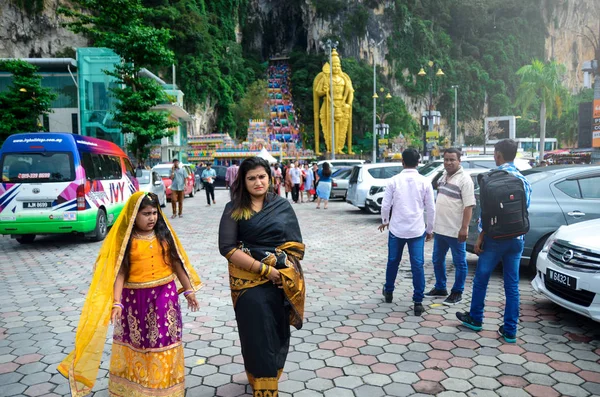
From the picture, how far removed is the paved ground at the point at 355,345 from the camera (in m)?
3.05

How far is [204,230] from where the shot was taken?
1055cm

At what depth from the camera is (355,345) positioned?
3744mm

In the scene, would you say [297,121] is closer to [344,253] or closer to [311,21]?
[311,21]

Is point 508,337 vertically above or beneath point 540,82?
beneath

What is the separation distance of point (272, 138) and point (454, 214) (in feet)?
156

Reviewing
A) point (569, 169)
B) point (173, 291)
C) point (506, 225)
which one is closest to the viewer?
point (173, 291)

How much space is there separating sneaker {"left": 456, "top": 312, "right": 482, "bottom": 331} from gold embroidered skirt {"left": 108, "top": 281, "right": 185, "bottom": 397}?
8.38 ft

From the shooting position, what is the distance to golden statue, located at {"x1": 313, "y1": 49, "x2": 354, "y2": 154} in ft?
144

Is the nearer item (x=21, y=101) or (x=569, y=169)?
(x=569, y=169)

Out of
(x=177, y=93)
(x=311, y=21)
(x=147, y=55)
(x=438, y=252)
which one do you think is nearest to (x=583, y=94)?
(x=311, y=21)

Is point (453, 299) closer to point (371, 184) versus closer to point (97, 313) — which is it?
point (97, 313)

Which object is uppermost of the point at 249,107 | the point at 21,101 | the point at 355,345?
the point at 249,107

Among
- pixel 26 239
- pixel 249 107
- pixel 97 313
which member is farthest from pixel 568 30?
pixel 97 313

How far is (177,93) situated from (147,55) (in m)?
18.7
